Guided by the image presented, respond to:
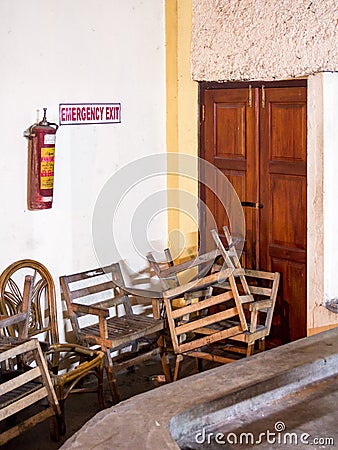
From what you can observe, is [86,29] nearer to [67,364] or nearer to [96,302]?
[96,302]

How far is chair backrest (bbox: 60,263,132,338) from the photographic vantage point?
4.80 metres

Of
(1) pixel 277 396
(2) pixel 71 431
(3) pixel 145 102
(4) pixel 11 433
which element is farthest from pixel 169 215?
(1) pixel 277 396

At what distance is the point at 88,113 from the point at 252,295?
1543 mm

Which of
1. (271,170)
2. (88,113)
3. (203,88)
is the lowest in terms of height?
(271,170)

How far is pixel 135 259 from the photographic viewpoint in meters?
5.43

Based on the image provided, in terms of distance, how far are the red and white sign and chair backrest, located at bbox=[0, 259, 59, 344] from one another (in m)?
0.91

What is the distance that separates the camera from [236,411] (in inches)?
108

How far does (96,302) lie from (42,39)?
1703mm

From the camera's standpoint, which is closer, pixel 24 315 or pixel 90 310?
pixel 24 315

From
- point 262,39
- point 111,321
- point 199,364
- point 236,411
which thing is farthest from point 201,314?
point 236,411

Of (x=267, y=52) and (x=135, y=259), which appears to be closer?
(x=267, y=52)

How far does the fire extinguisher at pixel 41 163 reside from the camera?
4594 mm

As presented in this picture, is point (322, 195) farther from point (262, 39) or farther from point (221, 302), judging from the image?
point (262, 39)

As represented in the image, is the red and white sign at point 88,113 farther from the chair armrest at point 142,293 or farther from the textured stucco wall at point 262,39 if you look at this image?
the chair armrest at point 142,293
